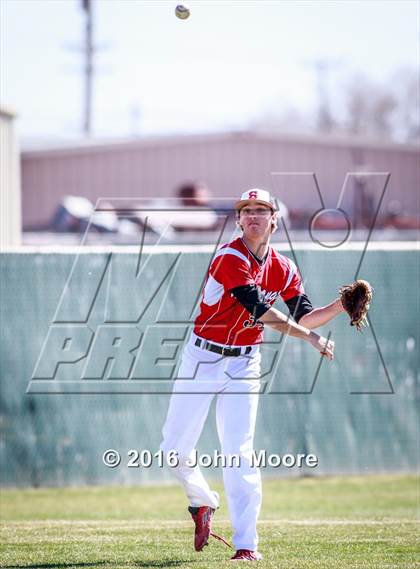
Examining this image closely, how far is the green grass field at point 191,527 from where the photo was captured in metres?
6.86

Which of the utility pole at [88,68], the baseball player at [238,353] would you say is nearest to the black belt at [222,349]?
the baseball player at [238,353]

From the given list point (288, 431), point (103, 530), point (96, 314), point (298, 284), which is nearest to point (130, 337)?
point (96, 314)

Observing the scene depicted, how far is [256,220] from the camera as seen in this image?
677 centimetres

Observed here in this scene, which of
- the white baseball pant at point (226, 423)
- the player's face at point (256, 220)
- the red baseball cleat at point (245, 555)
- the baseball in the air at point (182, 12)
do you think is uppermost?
the baseball in the air at point (182, 12)

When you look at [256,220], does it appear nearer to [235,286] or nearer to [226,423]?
[235,286]

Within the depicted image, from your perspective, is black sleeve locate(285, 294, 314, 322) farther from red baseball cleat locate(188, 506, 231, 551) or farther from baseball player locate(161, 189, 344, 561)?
red baseball cleat locate(188, 506, 231, 551)

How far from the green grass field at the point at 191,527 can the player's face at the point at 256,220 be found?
2.11 m

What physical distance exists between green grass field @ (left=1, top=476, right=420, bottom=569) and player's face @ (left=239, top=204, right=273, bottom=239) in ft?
6.92

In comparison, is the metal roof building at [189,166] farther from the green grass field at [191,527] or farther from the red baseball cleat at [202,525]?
the red baseball cleat at [202,525]

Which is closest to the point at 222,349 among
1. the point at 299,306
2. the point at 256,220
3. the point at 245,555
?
the point at 299,306

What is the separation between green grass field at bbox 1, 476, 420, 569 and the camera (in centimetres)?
686

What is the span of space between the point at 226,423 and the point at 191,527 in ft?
7.22

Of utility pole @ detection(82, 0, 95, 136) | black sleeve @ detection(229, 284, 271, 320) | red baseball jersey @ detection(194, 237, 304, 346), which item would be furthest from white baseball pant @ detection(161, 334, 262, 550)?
utility pole @ detection(82, 0, 95, 136)

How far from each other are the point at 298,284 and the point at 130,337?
4.20 metres
